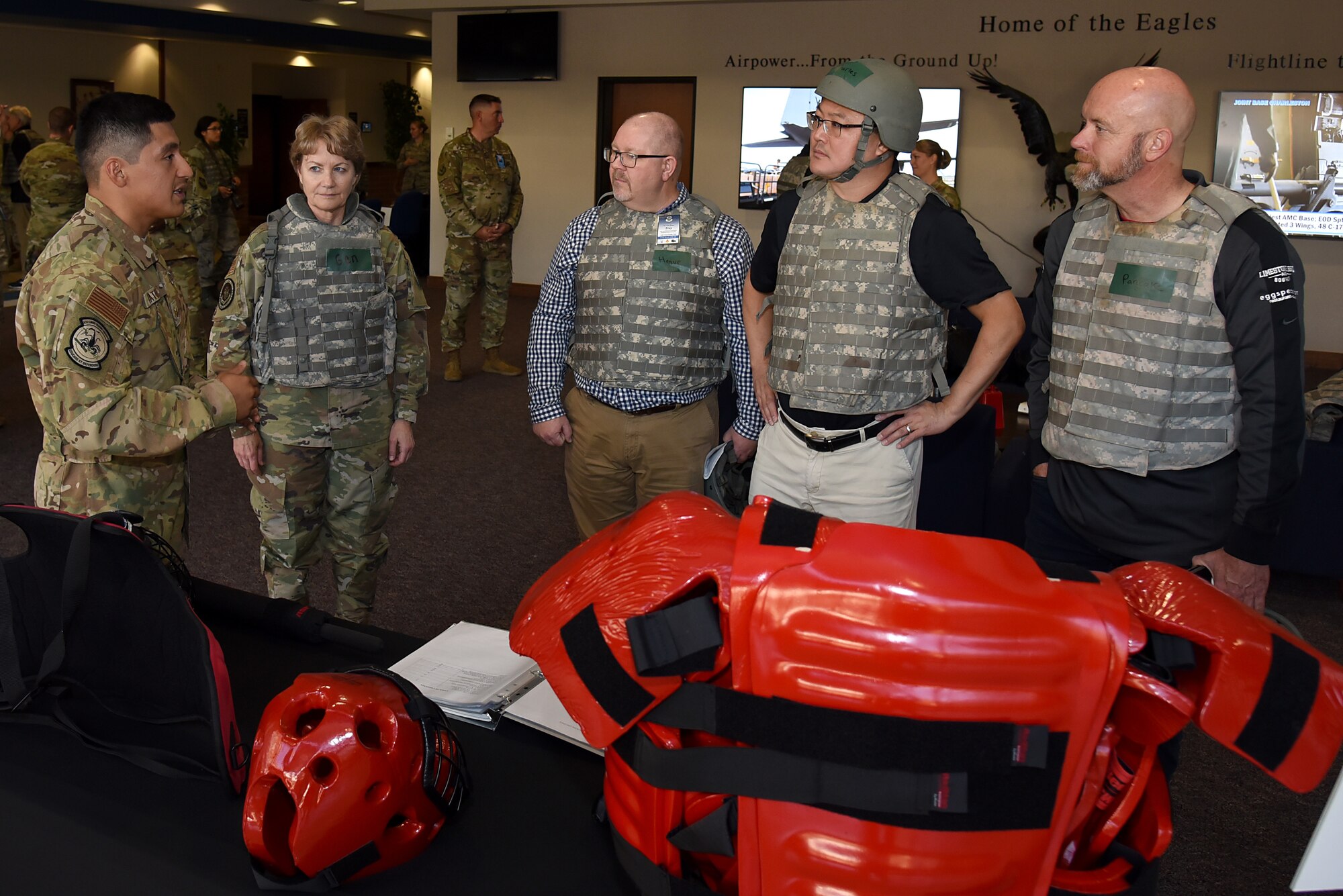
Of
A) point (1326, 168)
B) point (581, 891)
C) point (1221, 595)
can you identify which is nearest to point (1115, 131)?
point (1221, 595)

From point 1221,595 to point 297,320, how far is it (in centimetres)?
216

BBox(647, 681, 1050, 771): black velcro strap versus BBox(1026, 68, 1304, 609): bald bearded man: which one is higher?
BBox(1026, 68, 1304, 609): bald bearded man

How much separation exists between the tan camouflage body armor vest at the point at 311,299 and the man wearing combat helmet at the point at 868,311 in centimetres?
103

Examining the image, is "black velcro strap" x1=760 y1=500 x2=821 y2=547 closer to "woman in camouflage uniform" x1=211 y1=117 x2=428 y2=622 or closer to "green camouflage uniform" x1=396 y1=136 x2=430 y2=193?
"woman in camouflage uniform" x1=211 y1=117 x2=428 y2=622

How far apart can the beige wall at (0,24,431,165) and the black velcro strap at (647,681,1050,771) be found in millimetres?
16041

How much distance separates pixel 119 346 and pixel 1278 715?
6.70ft

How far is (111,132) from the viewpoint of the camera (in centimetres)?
225

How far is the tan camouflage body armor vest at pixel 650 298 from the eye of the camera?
2.72 metres

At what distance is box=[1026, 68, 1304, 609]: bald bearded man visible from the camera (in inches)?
77.3

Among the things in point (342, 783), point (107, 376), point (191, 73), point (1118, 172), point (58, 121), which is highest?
point (191, 73)

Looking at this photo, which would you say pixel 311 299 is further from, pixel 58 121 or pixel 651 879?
pixel 58 121

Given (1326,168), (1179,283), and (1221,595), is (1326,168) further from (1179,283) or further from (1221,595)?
(1221,595)

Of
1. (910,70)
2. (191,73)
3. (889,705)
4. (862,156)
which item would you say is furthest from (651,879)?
(191,73)

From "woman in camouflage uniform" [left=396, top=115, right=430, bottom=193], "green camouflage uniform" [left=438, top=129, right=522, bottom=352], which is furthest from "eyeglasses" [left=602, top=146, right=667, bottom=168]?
"woman in camouflage uniform" [left=396, top=115, right=430, bottom=193]
